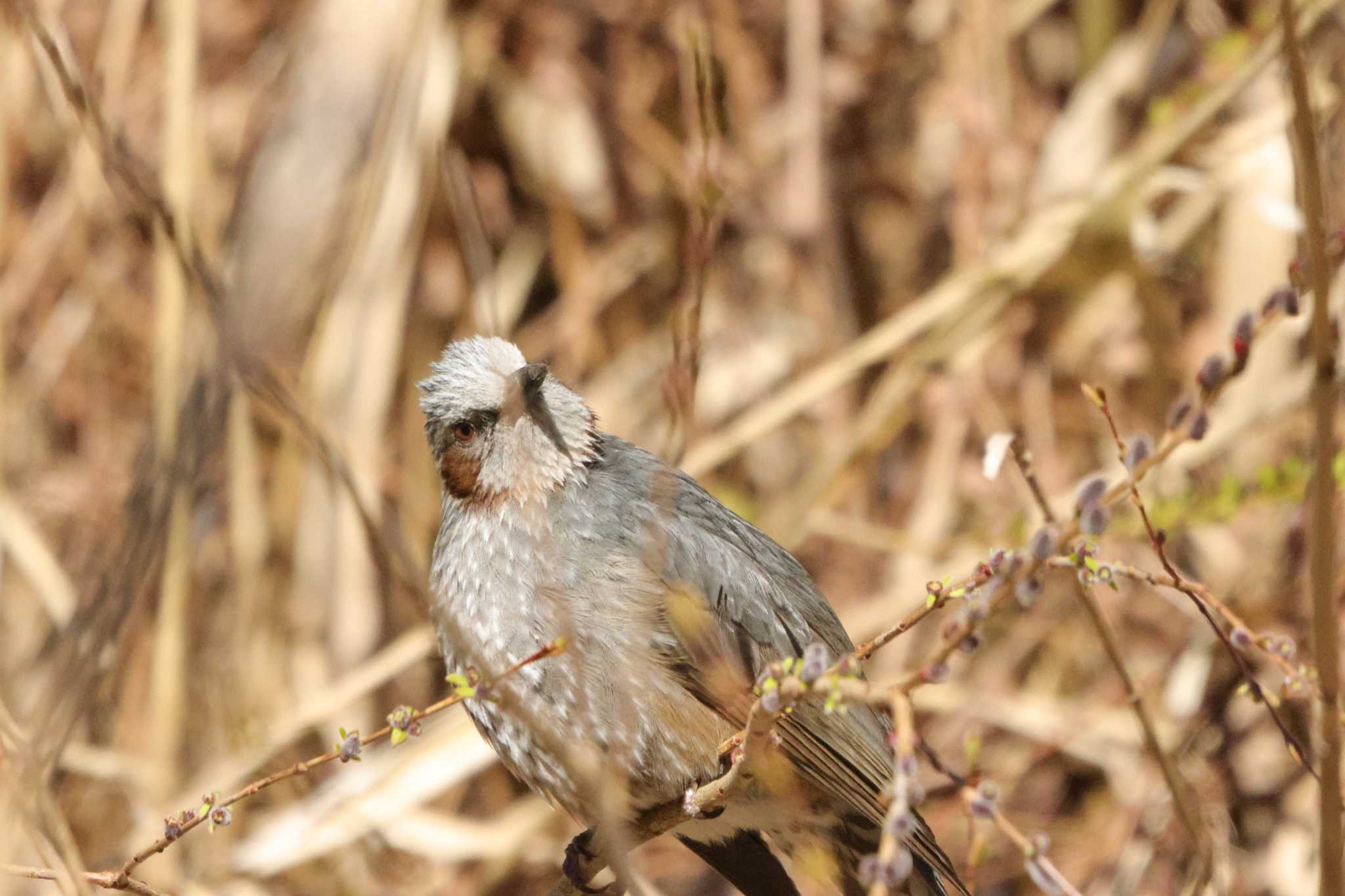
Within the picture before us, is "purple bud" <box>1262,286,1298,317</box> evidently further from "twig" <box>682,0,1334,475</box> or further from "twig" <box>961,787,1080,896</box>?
"twig" <box>682,0,1334,475</box>

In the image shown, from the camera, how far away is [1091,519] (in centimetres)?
147

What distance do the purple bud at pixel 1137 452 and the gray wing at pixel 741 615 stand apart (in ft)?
4.30

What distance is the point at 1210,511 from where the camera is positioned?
12.5 feet

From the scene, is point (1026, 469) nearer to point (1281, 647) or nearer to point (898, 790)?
point (1281, 647)

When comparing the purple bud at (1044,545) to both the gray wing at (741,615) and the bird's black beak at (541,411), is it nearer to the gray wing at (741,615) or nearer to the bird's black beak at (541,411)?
the gray wing at (741,615)

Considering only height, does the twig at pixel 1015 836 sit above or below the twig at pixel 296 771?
below

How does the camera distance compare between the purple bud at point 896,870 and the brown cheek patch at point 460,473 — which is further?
the brown cheek patch at point 460,473

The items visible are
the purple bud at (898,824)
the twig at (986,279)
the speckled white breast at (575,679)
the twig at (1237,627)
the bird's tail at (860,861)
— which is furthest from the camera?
the twig at (986,279)

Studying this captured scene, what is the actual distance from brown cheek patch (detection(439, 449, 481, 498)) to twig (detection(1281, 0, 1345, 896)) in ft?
6.83

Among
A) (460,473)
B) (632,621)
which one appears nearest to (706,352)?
(460,473)

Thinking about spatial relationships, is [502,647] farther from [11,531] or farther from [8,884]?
[11,531]

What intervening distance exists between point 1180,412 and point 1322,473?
0.16 meters

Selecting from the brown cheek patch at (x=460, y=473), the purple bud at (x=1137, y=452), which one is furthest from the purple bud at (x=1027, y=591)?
the brown cheek patch at (x=460, y=473)

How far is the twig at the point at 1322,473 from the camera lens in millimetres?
1481
